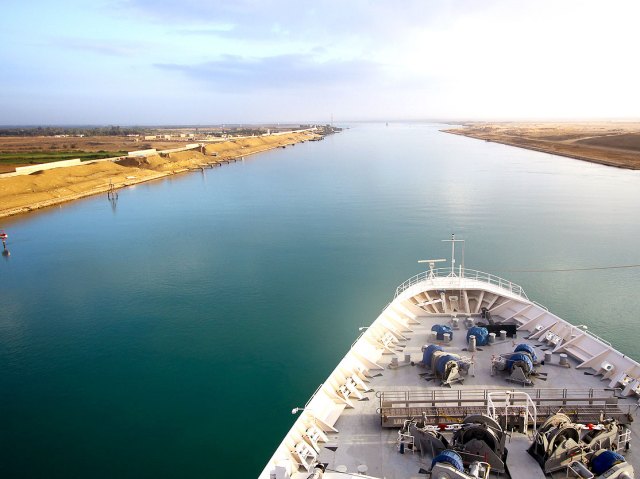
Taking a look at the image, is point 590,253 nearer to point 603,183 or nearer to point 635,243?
point 635,243

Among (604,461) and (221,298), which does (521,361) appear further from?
(221,298)

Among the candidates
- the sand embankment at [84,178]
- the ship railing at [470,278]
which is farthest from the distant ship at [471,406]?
the sand embankment at [84,178]

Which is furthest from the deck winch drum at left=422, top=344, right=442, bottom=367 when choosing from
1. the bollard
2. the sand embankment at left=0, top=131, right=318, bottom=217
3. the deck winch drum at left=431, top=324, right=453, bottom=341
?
the sand embankment at left=0, top=131, right=318, bottom=217

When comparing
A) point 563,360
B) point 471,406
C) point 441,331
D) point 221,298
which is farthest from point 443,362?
point 221,298

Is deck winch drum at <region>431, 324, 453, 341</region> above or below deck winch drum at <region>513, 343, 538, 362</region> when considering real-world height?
below

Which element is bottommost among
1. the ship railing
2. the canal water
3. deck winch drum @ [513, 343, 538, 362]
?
the canal water

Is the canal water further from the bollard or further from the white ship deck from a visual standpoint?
the bollard

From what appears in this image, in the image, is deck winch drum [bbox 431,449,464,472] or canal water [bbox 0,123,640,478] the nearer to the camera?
deck winch drum [bbox 431,449,464,472]
